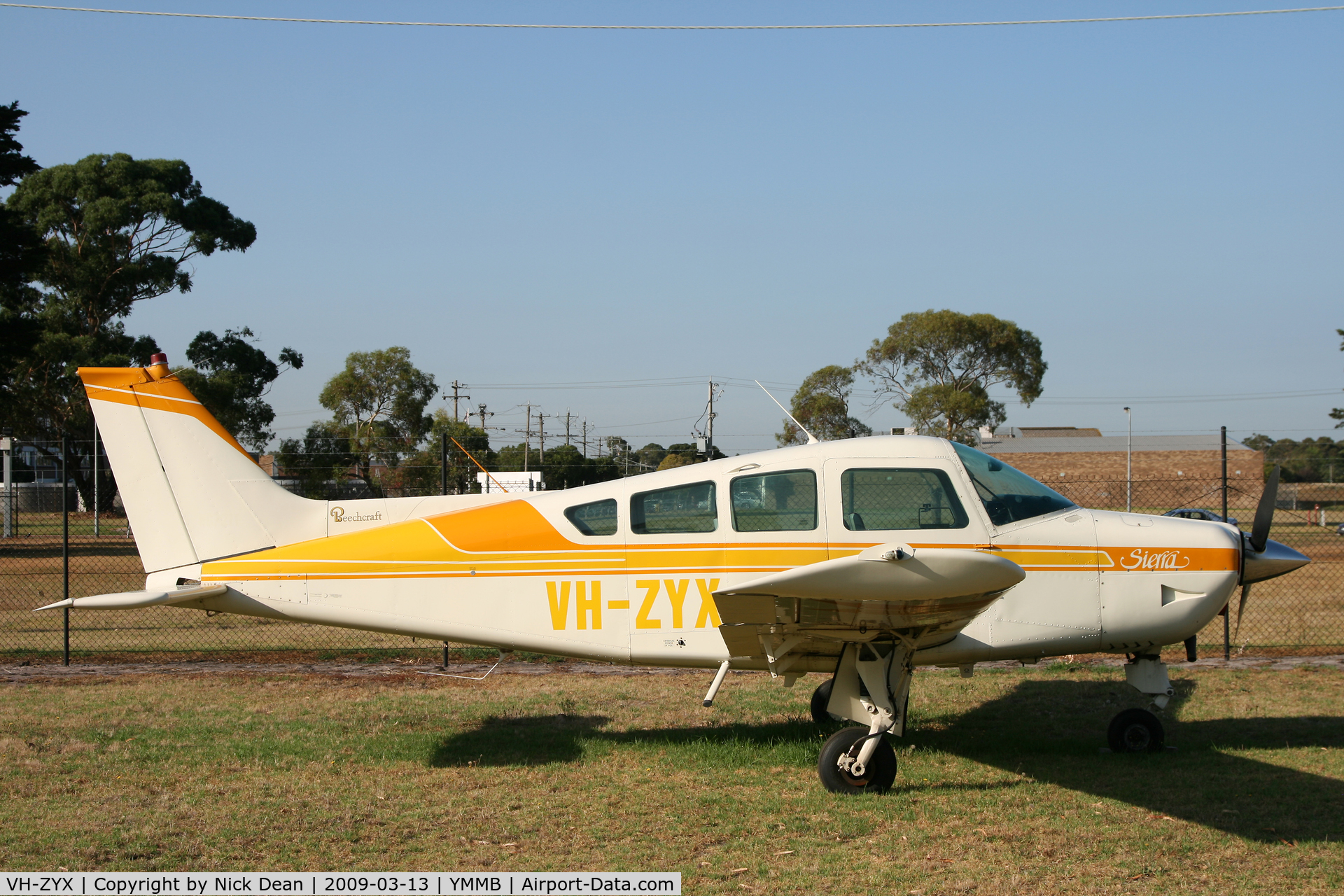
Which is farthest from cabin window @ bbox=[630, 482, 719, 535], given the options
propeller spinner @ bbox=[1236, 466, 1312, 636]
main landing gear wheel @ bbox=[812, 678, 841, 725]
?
propeller spinner @ bbox=[1236, 466, 1312, 636]

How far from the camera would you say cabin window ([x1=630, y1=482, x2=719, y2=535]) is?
20.9 ft

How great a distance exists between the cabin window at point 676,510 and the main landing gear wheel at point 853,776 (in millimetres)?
1632

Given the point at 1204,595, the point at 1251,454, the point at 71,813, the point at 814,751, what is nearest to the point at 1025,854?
the point at 814,751

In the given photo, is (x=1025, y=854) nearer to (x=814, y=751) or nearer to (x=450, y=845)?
(x=814, y=751)

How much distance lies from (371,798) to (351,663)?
5155 millimetres

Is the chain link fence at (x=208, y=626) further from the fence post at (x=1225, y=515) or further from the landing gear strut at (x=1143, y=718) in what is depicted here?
the landing gear strut at (x=1143, y=718)

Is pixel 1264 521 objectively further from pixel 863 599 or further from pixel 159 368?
pixel 159 368

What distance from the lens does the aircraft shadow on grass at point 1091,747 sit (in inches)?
220

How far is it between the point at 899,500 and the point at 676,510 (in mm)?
1545

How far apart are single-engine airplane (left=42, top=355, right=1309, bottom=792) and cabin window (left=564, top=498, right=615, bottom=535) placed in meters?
0.01

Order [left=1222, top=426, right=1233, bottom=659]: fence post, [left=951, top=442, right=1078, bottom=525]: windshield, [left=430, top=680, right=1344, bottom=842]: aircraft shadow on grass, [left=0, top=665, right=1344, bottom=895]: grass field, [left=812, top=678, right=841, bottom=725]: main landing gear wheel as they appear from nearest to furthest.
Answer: [left=0, top=665, right=1344, bottom=895]: grass field
[left=430, top=680, right=1344, bottom=842]: aircraft shadow on grass
[left=951, top=442, right=1078, bottom=525]: windshield
[left=812, top=678, right=841, bottom=725]: main landing gear wheel
[left=1222, top=426, right=1233, bottom=659]: fence post

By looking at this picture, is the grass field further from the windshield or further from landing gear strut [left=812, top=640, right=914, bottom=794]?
the windshield

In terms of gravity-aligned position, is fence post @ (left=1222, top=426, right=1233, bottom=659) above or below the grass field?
above

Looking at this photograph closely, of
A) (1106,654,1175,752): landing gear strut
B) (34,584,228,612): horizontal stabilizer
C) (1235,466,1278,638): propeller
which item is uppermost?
(1235,466,1278,638): propeller
